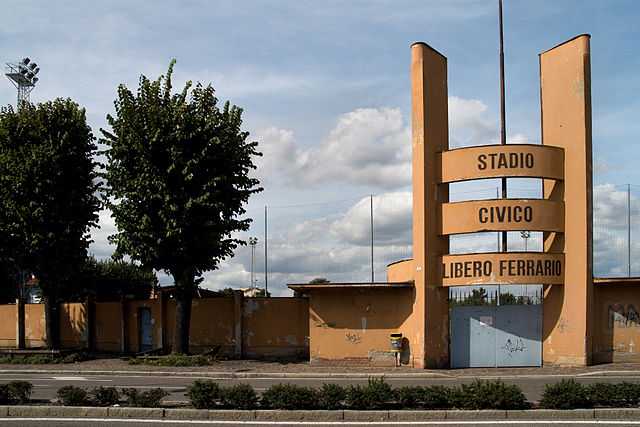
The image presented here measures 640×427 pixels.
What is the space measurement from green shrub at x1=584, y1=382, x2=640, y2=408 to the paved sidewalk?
9.51 meters

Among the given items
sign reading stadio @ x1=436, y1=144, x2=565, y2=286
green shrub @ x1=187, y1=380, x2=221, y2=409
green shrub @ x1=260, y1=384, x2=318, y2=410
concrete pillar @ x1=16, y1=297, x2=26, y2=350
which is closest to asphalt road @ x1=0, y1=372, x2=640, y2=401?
sign reading stadio @ x1=436, y1=144, x2=565, y2=286

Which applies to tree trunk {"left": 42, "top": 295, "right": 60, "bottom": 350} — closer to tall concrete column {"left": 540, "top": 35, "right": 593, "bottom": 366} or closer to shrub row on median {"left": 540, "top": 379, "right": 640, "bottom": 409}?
tall concrete column {"left": 540, "top": 35, "right": 593, "bottom": 366}

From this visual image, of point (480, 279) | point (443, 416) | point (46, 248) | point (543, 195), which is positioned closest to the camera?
point (443, 416)

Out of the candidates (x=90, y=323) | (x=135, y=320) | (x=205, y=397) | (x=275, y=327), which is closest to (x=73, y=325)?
(x=90, y=323)

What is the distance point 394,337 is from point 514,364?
4225mm

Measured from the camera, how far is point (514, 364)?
26.6m

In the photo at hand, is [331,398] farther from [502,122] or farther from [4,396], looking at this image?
[502,122]

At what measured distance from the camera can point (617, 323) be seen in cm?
2681

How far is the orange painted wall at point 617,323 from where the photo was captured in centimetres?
2658

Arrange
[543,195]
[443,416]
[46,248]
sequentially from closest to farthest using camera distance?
[443,416]
[543,195]
[46,248]

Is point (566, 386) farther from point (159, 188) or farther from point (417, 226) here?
point (159, 188)

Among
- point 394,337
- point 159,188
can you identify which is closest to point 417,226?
point 394,337

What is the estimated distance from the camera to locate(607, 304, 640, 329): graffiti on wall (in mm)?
26766

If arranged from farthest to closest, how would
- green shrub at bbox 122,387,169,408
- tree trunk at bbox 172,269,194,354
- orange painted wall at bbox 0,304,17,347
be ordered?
orange painted wall at bbox 0,304,17,347
tree trunk at bbox 172,269,194,354
green shrub at bbox 122,387,169,408
